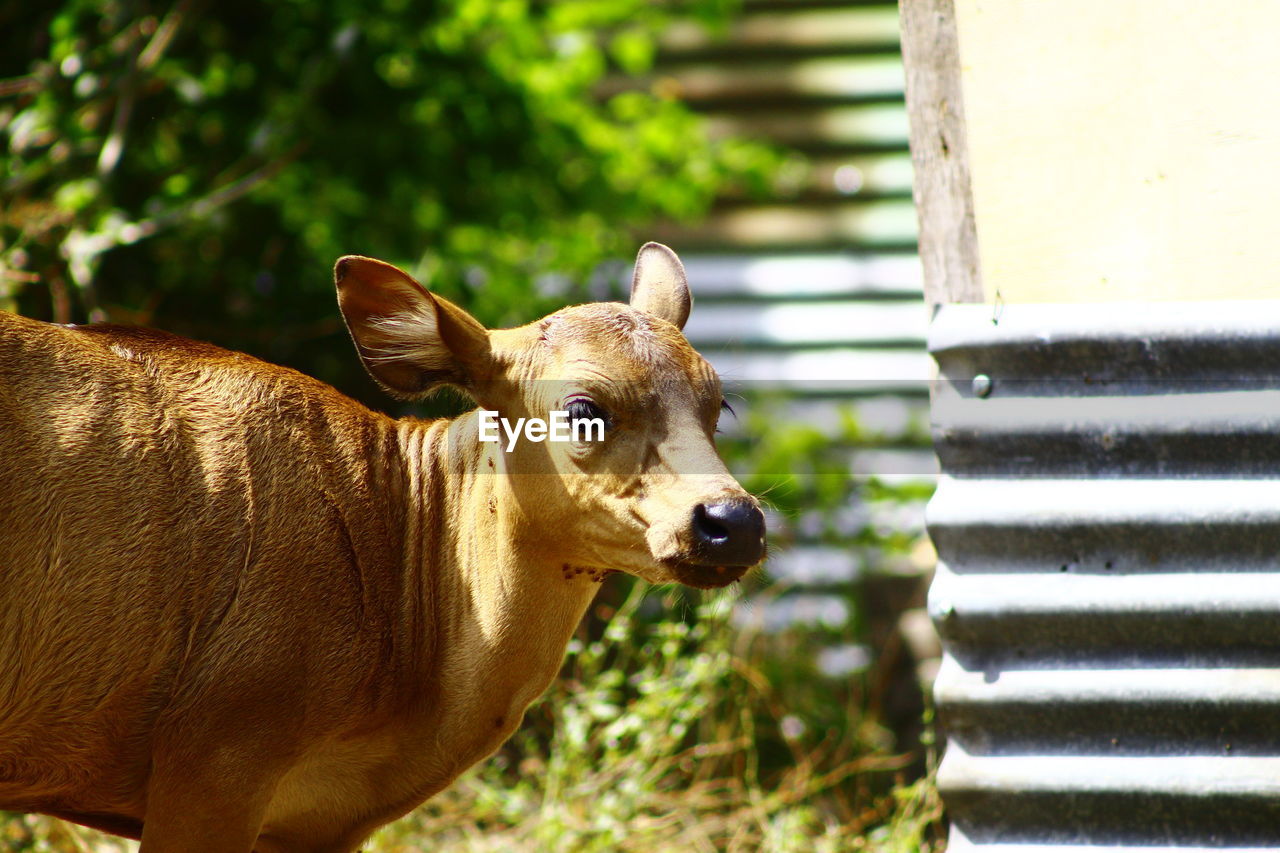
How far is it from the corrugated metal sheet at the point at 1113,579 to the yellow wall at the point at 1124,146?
0.18 metres

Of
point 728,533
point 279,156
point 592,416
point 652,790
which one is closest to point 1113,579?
point 728,533

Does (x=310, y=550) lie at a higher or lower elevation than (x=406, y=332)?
lower

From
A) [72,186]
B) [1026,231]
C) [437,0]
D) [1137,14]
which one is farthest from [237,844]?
[437,0]

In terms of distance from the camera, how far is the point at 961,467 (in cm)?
402

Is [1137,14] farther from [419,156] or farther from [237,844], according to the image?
[419,156]

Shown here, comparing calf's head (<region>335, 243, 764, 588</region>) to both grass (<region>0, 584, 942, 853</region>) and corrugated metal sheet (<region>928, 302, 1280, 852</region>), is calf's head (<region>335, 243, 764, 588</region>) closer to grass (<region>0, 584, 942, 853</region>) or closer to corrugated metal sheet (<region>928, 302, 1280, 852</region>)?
corrugated metal sheet (<region>928, 302, 1280, 852</region>)

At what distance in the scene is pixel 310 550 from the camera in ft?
12.2

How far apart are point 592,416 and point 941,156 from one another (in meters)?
1.33

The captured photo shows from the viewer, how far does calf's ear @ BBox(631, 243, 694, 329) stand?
4.44 metres

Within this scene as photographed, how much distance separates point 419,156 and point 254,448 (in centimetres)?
370

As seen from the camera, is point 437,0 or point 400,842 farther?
point 437,0

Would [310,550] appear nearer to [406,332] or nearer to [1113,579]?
[406,332]

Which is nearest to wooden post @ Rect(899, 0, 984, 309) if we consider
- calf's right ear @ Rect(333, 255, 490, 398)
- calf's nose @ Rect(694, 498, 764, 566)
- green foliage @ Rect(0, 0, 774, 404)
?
calf's nose @ Rect(694, 498, 764, 566)

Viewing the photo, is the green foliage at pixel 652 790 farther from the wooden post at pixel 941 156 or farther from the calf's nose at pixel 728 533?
the wooden post at pixel 941 156
